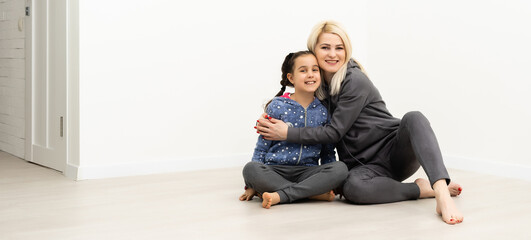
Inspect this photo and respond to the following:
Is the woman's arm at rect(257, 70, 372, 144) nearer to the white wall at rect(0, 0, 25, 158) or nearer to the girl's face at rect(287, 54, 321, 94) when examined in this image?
the girl's face at rect(287, 54, 321, 94)

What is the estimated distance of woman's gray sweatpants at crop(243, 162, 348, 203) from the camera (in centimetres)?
239

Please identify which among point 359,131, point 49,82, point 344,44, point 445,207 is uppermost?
point 344,44

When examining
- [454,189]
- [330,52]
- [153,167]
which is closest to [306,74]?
[330,52]

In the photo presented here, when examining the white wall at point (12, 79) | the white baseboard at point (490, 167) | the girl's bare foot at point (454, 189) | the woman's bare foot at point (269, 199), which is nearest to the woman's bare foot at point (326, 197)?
the woman's bare foot at point (269, 199)

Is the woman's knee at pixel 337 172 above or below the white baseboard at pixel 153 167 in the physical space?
above

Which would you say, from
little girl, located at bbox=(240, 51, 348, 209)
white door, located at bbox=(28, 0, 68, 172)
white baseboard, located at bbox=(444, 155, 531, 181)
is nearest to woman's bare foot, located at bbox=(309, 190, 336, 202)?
little girl, located at bbox=(240, 51, 348, 209)

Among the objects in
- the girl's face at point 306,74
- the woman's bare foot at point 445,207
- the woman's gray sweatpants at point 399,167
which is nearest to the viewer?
the woman's bare foot at point 445,207

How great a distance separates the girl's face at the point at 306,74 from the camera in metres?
2.50

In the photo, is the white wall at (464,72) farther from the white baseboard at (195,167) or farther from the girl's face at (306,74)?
the girl's face at (306,74)

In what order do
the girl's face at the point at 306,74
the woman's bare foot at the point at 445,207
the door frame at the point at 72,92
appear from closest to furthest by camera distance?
the woman's bare foot at the point at 445,207 → the girl's face at the point at 306,74 → the door frame at the point at 72,92

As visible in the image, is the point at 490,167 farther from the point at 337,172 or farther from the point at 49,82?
the point at 49,82

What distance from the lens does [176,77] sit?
3318 millimetres

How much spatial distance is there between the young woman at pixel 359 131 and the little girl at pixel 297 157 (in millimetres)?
62

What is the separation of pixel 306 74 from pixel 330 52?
14cm
